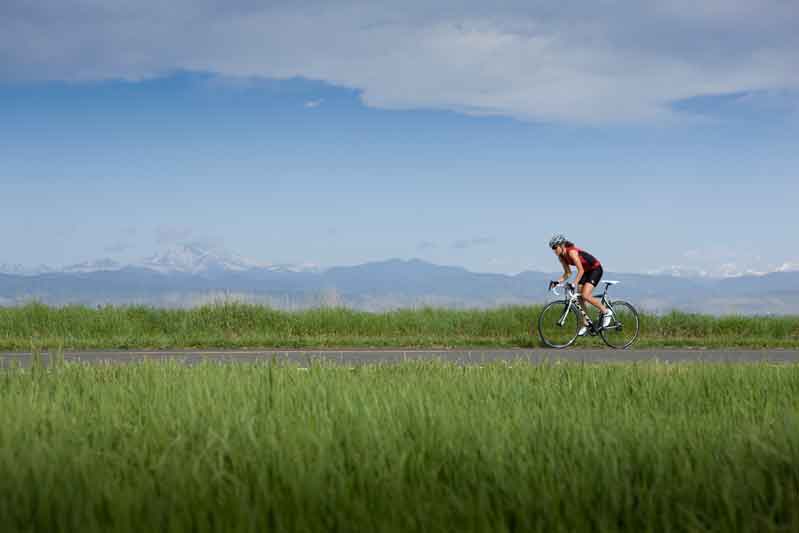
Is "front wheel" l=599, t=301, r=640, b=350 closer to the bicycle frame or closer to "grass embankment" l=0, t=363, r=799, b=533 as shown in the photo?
the bicycle frame

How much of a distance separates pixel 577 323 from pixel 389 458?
15.5m

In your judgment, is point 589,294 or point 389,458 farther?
point 589,294

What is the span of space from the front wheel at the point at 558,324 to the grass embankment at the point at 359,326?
34 centimetres

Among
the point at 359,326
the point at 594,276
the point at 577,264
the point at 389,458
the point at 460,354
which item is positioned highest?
the point at 577,264

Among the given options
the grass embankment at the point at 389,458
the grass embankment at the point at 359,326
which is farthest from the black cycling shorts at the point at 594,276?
the grass embankment at the point at 389,458

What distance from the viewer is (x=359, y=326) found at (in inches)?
772

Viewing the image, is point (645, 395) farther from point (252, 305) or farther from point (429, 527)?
point (252, 305)

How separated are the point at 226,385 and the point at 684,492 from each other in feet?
12.7

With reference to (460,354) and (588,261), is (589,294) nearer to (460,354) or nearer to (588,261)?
(588,261)

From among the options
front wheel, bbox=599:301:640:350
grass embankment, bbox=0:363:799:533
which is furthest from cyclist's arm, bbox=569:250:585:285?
grass embankment, bbox=0:363:799:533

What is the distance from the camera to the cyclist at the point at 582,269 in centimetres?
1753

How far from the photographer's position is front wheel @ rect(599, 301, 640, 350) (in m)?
18.7

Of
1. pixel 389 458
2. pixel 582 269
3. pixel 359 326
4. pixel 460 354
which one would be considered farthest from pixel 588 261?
pixel 389 458

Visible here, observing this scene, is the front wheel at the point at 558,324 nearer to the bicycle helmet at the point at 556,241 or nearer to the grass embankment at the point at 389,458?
the bicycle helmet at the point at 556,241
